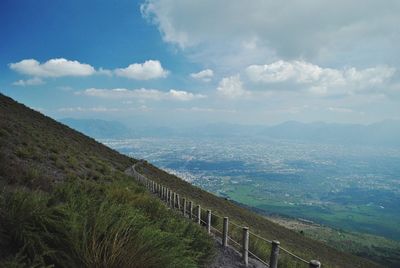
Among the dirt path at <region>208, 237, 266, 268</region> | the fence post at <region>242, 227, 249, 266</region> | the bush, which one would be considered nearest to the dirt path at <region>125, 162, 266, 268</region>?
the dirt path at <region>208, 237, 266, 268</region>

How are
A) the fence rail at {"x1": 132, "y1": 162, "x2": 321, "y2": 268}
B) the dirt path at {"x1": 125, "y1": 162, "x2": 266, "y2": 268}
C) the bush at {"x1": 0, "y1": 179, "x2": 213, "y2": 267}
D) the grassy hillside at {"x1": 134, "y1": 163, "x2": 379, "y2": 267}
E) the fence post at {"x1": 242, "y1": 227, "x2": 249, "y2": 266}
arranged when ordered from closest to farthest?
the bush at {"x1": 0, "y1": 179, "x2": 213, "y2": 267} → the fence rail at {"x1": 132, "y1": 162, "x2": 321, "y2": 268} → the dirt path at {"x1": 125, "y1": 162, "x2": 266, "y2": 268} → the fence post at {"x1": 242, "y1": 227, "x2": 249, "y2": 266} → the grassy hillside at {"x1": 134, "y1": 163, "x2": 379, "y2": 267}

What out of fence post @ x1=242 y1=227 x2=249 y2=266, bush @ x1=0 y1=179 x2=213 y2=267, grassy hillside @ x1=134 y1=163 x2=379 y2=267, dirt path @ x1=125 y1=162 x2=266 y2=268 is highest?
bush @ x1=0 y1=179 x2=213 y2=267

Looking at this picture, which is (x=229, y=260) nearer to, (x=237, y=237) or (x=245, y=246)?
(x=245, y=246)

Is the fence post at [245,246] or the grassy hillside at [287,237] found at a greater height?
the fence post at [245,246]

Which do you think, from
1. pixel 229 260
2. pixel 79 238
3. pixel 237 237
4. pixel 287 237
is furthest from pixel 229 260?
pixel 287 237

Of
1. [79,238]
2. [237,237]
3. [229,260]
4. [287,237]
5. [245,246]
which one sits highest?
[79,238]

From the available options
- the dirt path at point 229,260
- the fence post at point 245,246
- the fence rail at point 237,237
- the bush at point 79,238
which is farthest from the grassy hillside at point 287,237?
the bush at point 79,238

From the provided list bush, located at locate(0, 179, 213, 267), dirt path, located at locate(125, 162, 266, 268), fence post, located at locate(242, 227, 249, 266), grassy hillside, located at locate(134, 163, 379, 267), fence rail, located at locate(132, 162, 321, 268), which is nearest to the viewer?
bush, located at locate(0, 179, 213, 267)

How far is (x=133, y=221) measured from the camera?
5520 millimetres

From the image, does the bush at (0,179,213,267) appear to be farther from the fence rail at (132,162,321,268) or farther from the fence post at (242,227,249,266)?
the fence post at (242,227,249,266)

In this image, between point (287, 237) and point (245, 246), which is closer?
point (245, 246)

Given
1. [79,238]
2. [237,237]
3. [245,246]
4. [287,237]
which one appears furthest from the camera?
[287,237]

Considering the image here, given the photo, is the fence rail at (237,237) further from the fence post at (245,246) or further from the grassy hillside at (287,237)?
the grassy hillside at (287,237)

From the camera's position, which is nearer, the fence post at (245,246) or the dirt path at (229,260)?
the dirt path at (229,260)
